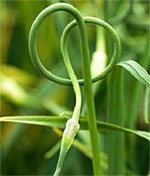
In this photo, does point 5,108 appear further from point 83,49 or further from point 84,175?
point 83,49

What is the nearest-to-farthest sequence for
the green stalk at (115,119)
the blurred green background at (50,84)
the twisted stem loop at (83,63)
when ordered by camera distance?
1. the twisted stem loop at (83,63)
2. the green stalk at (115,119)
3. the blurred green background at (50,84)

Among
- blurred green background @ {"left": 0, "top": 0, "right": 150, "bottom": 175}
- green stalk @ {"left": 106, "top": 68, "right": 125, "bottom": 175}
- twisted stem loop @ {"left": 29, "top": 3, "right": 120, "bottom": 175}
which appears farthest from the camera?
blurred green background @ {"left": 0, "top": 0, "right": 150, "bottom": 175}

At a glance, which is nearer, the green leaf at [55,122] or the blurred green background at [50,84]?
the green leaf at [55,122]

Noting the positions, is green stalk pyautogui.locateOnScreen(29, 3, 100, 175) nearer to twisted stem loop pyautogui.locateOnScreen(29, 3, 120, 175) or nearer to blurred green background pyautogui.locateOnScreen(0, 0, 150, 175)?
twisted stem loop pyautogui.locateOnScreen(29, 3, 120, 175)

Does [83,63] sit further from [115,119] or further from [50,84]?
[50,84]

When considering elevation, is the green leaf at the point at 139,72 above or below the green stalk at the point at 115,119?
above

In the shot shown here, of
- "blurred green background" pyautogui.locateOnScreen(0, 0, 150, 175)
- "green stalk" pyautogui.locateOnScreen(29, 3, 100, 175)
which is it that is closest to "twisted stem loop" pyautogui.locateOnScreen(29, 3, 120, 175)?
"green stalk" pyautogui.locateOnScreen(29, 3, 100, 175)

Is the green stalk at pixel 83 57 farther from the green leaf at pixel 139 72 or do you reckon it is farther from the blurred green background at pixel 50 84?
the blurred green background at pixel 50 84

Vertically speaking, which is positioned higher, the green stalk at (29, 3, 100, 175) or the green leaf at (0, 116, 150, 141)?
the green stalk at (29, 3, 100, 175)

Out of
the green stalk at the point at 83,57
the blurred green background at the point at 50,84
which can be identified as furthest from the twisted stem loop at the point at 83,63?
the blurred green background at the point at 50,84

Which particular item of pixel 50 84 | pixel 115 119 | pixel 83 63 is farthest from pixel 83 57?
pixel 50 84
